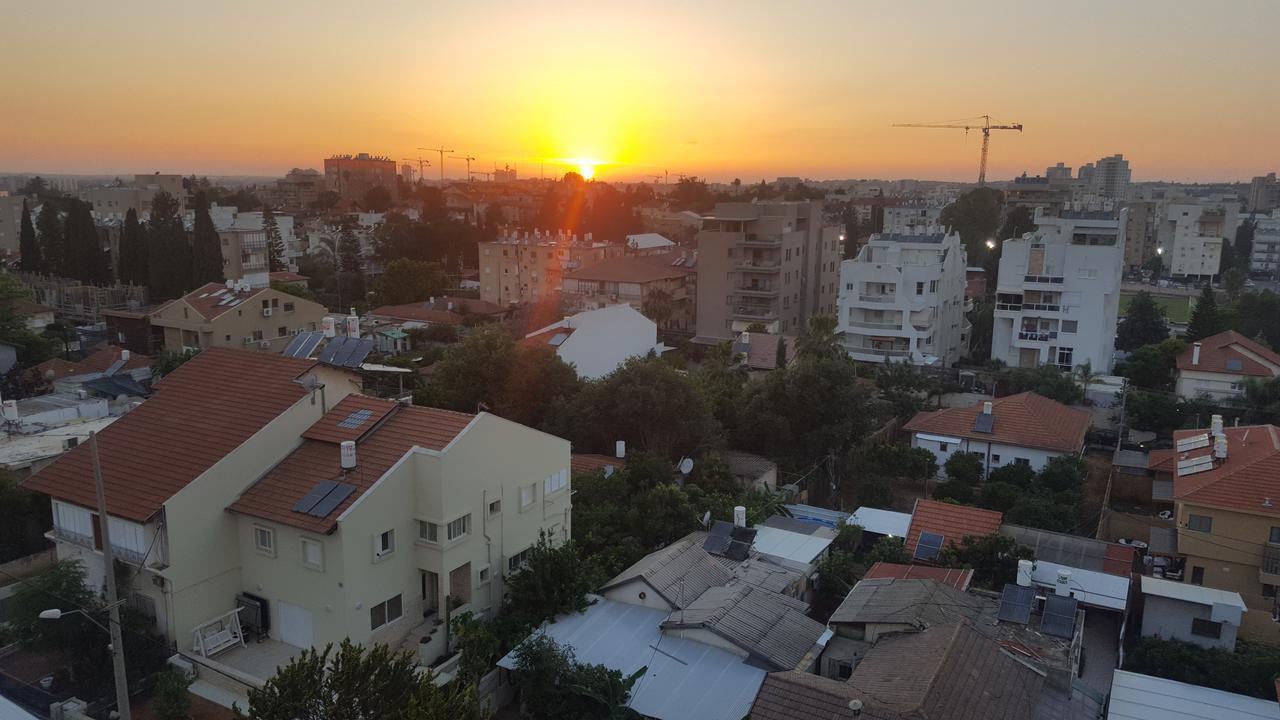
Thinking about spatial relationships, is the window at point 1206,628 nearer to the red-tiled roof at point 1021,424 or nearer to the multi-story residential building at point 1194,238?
the red-tiled roof at point 1021,424

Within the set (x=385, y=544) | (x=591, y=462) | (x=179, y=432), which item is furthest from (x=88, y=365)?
(x=385, y=544)

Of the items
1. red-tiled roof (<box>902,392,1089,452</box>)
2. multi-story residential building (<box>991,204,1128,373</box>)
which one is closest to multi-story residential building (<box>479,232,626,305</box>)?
multi-story residential building (<box>991,204,1128,373</box>)

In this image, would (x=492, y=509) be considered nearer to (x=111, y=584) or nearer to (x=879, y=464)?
(x=111, y=584)

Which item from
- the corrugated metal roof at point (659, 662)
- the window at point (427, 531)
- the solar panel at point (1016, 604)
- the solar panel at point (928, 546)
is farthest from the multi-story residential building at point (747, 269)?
the window at point (427, 531)

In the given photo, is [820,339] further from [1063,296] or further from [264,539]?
[264,539]

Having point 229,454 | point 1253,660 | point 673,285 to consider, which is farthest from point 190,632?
point 673,285

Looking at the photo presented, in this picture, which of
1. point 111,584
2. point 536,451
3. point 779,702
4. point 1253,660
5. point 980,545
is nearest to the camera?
point 111,584
